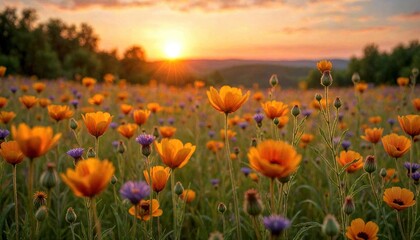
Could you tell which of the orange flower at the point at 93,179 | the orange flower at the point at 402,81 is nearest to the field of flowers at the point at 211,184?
the orange flower at the point at 93,179

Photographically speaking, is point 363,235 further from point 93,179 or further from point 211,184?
point 211,184

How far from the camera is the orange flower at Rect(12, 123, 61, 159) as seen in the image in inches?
34.1

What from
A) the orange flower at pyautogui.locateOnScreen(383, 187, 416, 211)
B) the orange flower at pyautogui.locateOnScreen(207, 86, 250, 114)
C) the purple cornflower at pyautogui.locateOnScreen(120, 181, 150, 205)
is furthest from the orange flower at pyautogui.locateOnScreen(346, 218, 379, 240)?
the purple cornflower at pyautogui.locateOnScreen(120, 181, 150, 205)

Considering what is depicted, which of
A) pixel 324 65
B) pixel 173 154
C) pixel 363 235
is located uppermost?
pixel 324 65

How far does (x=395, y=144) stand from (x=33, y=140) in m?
1.65

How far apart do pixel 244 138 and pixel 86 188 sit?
3444 millimetres

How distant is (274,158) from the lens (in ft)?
3.37

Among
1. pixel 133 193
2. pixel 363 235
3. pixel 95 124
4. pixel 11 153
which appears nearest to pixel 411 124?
pixel 363 235

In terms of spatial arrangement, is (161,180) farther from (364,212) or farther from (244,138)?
(244,138)

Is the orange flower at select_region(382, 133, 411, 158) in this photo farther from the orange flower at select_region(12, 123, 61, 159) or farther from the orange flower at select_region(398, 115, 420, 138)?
the orange flower at select_region(12, 123, 61, 159)

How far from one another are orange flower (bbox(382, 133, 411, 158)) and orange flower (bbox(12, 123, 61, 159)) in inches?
58.1

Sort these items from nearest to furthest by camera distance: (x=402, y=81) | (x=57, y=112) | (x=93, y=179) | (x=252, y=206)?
1. (x=93, y=179)
2. (x=252, y=206)
3. (x=57, y=112)
4. (x=402, y=81)

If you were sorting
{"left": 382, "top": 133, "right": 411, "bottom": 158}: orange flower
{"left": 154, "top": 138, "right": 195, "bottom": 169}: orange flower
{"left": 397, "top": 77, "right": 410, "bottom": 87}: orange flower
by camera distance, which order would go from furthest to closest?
{"left": 397, "top": 77, "right": 410, "bottom": 87}: orange flower → {"left": 382, "top": 133, "right": 411, "bottom": 158}: orange flower → {"left": 154, "top": 138, "right": 195, "bottom": 169}: orange flower

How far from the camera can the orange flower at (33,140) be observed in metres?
0.87
